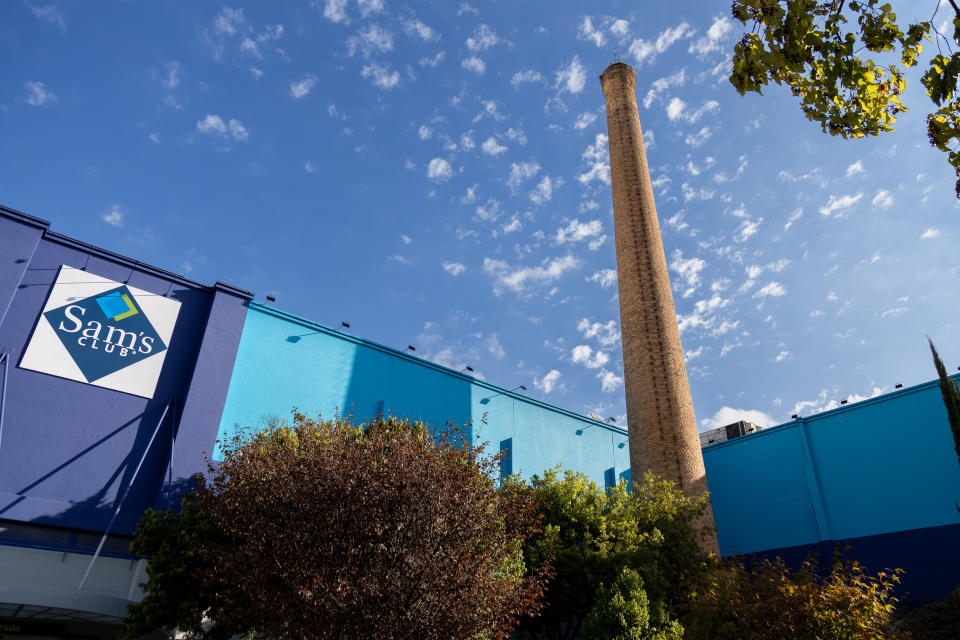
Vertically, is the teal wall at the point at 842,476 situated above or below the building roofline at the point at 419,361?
below

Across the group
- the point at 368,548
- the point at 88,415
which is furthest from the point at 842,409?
the point at 88,415

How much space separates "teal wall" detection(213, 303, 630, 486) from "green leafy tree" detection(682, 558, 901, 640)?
32.0 feet

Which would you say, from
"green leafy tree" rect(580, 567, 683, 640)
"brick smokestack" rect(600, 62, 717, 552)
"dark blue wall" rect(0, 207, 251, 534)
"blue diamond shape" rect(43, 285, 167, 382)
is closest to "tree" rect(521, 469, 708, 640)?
"green leafy tree" rect(580, 567, 683, 640)

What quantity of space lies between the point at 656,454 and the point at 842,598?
36.3 ft

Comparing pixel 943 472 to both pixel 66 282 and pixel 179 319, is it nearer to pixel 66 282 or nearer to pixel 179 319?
pixel 179 319

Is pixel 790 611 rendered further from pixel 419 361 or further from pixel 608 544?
pixel 419 361

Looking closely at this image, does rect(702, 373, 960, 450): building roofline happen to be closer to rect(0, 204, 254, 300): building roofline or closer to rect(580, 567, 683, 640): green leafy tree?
rect(580, 567, 683, 640): green leafy tree

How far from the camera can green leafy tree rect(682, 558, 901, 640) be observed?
9625mm

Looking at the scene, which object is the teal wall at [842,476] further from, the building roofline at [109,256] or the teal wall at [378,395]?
the building roofline at [109,256]

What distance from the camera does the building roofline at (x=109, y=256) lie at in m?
16.7

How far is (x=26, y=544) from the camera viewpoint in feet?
47.9

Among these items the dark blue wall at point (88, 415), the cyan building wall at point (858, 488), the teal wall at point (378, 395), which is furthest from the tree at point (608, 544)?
the dark blue wall at point (88, 415)

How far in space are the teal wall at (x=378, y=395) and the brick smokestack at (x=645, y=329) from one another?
17.2 ft

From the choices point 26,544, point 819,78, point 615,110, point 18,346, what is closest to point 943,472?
point 615,110
